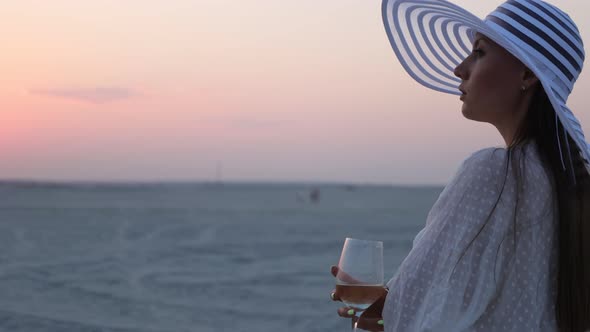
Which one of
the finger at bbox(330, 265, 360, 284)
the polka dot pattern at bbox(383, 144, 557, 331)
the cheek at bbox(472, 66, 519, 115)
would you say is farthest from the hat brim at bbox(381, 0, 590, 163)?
the finger at bbox(330, 265, 360, 284)

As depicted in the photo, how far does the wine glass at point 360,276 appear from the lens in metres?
2.59

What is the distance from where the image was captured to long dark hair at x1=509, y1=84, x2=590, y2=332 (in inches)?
83.2

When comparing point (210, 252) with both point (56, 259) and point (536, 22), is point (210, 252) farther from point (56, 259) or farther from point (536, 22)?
point (536, 22)

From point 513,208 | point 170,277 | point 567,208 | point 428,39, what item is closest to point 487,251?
point 513,208

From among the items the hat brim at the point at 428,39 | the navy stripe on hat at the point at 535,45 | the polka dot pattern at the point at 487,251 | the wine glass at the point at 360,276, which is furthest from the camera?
the hat brim at the point at 428,39

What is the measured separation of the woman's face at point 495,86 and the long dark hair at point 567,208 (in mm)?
60

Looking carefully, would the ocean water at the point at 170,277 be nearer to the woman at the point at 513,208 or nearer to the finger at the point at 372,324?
the finger at the point at 372,324

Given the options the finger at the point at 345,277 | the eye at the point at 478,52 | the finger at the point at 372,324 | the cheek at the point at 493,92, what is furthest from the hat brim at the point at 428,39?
the finger at the point at 372,324

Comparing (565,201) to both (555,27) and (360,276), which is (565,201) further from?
(360,276)

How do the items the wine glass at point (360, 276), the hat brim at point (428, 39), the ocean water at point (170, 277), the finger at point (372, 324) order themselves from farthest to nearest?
the ocean water at point (170, 277) → the hat brim at point (428, 39) → the wine glass at point (360, 276) → the finger at point (372, 324)

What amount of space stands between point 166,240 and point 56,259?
151 inches

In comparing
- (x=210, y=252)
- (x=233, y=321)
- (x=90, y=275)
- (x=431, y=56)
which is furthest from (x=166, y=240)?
(x=431, y=56)

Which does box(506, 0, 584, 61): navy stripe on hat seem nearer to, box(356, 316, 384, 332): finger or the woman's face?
the woman's face

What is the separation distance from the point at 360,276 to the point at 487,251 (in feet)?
Answer: 2.04
